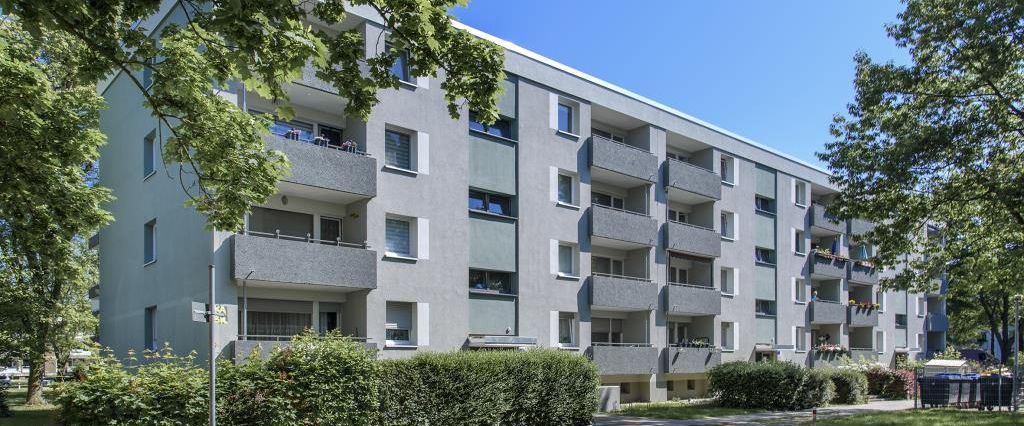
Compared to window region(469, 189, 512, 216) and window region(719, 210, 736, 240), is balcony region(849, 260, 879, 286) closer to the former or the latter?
window region(719, 210, 736, 240)

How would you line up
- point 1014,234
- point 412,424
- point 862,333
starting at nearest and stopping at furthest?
point 412,424, point 1014,234, point 862,333

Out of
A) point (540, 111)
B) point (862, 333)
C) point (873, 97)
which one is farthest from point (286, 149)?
point (862, 333)

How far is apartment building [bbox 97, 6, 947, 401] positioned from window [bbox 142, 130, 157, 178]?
0.25 feet

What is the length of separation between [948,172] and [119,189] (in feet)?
76.0

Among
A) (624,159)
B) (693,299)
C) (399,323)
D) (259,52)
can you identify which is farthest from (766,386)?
(259,52)

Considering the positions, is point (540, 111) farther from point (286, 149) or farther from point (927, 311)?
point (927, 311)

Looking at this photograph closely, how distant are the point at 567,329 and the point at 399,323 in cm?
698

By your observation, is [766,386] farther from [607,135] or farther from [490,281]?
[607,135]

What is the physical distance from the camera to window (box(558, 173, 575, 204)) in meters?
27.1

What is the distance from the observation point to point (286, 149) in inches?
736

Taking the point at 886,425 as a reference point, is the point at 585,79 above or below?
above

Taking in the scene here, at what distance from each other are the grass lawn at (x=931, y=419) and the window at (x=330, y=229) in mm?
13282

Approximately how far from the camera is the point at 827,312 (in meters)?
40.1

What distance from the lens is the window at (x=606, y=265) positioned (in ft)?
96.4
